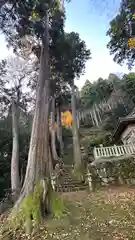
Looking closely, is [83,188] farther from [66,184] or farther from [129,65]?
[129,65]

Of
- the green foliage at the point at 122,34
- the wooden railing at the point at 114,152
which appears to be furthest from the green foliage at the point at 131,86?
the wooden railing at the point at 114,152

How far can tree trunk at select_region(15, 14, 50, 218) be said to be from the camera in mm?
5527

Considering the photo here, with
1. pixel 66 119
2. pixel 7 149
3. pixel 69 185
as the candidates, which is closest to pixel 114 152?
pixel 69 185

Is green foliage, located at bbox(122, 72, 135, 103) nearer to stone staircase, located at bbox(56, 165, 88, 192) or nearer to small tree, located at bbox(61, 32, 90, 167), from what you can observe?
small tree, located at bbox(61, 32, 90, 167)

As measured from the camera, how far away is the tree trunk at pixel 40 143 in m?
5.53

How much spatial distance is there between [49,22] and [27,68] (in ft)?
19.4

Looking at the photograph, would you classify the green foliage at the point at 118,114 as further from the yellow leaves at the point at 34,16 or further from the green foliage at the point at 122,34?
the yellow leaves at the point at 34,16

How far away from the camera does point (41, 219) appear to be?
15.8 feet

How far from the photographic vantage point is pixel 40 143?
626 cm

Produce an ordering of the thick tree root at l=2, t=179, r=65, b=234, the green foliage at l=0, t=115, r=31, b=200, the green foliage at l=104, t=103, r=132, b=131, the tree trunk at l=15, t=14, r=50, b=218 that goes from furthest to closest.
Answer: the green foliage at l=104, t=103, r=132, b=131
the green foliage at l=0, t=115, r=31, b=200
the tree trunk at l=15, t=14, r=50, b=218
the thick tree root at l=2, t=179, r=65, b=234

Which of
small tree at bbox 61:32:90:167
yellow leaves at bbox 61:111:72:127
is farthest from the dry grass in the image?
yellow leaves at bbox 61:111:72:127

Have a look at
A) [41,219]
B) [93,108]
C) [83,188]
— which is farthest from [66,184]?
[93,108]

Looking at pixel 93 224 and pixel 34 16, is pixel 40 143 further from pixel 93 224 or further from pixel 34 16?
pixel 34 16

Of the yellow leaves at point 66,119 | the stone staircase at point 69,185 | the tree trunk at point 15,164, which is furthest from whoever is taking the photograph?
the yellow leaves at point 66,119
